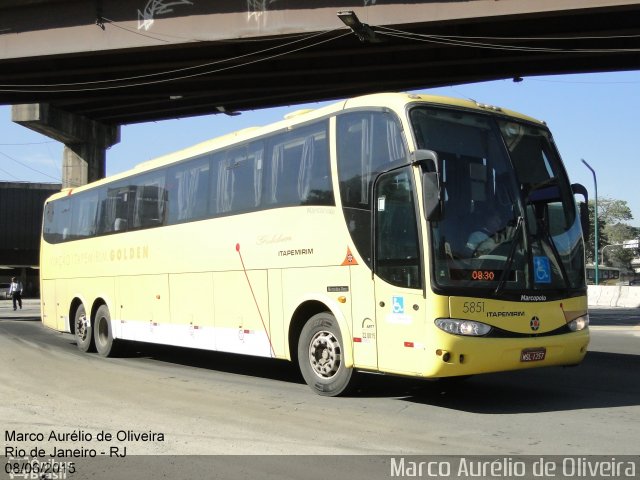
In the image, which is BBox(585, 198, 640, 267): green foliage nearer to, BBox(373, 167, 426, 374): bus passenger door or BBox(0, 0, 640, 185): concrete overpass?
BBox(0, 0, 640, 185): concrete overpass

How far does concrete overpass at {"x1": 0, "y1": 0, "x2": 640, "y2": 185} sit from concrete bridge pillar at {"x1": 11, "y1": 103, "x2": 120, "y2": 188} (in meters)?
2.14

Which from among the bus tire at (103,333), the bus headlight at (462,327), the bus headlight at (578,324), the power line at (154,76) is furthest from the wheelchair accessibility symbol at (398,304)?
the power line at (154,76)

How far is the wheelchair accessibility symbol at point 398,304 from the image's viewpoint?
757cm

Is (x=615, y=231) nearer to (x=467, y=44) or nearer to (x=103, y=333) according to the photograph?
(x=467, y=44)

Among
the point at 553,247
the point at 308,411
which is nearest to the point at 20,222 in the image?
the point at 308,411

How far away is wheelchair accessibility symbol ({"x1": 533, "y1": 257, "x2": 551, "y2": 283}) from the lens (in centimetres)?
779

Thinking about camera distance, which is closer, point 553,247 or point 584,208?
point 553,247

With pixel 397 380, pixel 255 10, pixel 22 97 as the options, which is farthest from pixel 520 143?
pixel 22 97

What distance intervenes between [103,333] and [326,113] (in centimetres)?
831

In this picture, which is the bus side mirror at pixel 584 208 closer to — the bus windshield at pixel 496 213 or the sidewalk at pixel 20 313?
the bus windshield at pixel 496 213

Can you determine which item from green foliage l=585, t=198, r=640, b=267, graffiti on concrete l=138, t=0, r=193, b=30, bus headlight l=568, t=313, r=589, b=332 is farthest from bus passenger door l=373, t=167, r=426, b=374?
green foliage l=585, t=198, r=640, b=267

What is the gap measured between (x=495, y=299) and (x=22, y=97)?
27041 mm

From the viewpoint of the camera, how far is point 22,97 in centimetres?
2886

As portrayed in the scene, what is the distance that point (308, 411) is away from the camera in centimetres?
772
